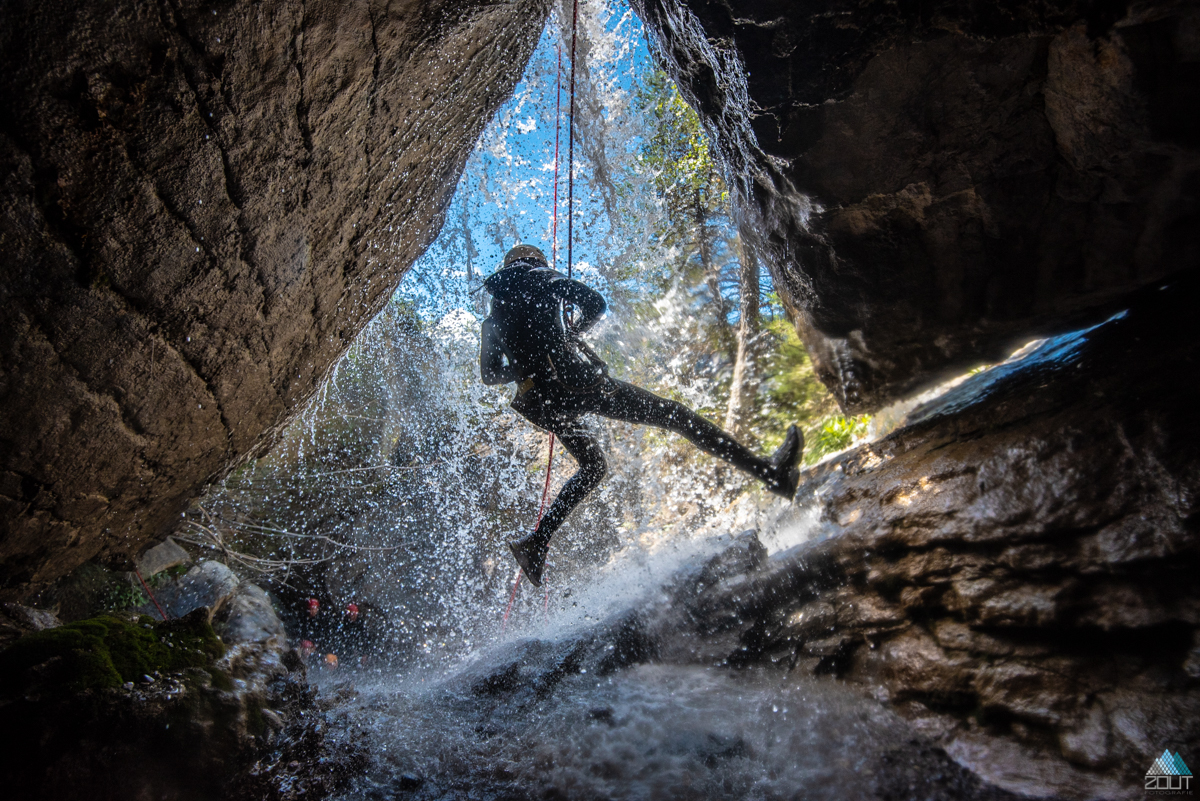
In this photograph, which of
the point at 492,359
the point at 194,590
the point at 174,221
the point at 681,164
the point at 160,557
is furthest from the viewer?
the point at 681,164

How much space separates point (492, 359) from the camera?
359 cm

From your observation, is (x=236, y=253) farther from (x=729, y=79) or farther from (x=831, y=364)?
(x=831, y=364)

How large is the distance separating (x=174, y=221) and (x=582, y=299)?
7.11 ft

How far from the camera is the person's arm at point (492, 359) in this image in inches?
137

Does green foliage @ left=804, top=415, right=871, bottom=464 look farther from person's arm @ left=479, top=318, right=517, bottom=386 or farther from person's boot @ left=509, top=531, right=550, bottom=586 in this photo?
person's arm @ left=479, top=318, right=517, bottom=386

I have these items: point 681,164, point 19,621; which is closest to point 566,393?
point 19,621

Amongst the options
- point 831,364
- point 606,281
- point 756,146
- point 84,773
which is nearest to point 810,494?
point 831,364

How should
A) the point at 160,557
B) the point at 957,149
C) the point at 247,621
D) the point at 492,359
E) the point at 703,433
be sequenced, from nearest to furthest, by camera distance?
the point at 957,149 → the point at 703,433 → the point at 247,621 → the point at 492,359 → the point at 160,557

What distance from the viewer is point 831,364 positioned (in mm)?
3408

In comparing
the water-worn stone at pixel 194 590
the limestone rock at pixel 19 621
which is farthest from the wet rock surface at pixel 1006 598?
the water-worn stone at pixel 194 590

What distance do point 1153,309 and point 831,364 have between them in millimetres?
1506

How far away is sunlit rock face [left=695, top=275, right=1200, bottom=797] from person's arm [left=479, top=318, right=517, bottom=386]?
2.31 meters

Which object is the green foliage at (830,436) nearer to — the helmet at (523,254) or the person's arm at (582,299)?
the person's arm at (582,299)

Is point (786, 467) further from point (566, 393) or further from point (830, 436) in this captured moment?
point (830, 436)
